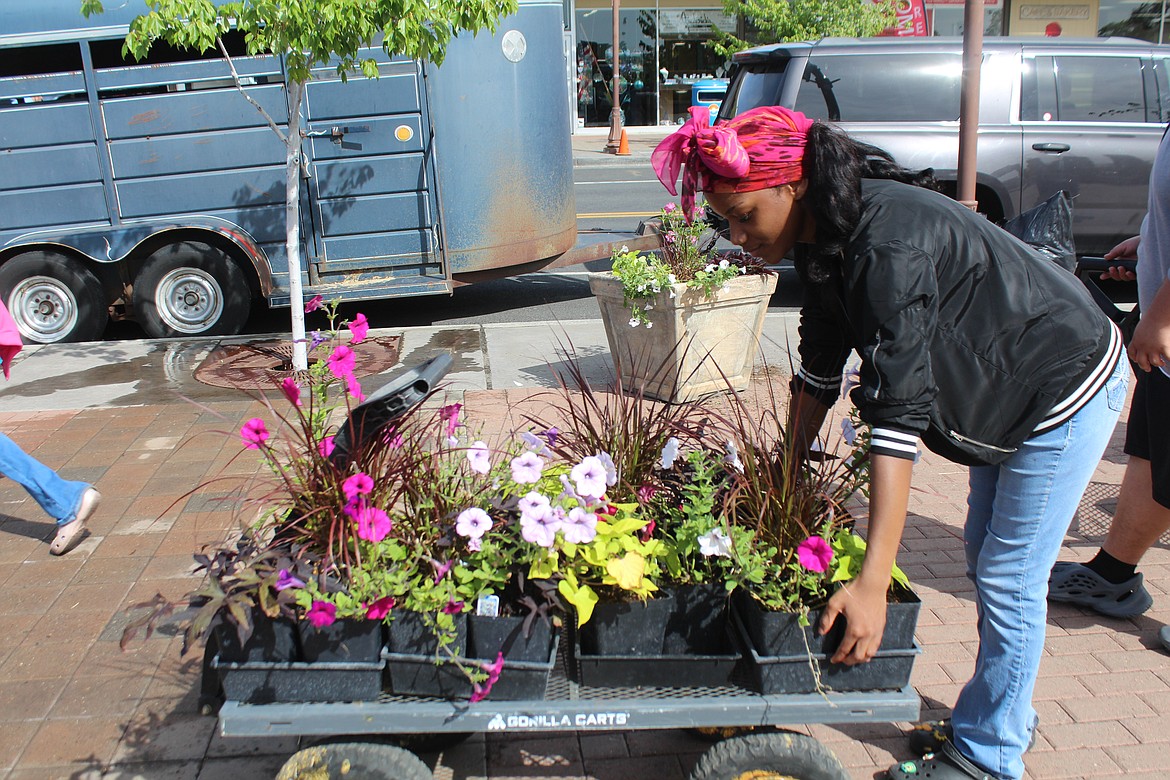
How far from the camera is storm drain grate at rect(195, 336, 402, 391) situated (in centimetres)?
619

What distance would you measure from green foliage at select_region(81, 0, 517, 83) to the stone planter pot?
1.69 m

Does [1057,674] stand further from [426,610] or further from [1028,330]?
[426,610]

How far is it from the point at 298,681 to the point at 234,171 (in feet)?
18.8

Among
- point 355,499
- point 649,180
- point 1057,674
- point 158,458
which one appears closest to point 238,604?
point 355,499

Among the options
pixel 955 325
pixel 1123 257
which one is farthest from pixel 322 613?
pixel 1123 257

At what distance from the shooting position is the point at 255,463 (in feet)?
15.6

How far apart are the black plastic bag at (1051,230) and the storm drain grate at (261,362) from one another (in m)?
4.14

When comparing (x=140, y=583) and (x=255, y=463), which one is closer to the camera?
(x=140, y=583)

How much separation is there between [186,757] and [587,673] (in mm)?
1305

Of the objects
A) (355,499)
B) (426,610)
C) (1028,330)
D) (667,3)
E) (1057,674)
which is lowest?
(1057,674)

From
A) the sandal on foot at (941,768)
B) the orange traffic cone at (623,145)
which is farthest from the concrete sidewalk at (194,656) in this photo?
the orange traffic cone at (623,145)

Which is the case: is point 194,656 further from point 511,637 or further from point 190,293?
point 190,293

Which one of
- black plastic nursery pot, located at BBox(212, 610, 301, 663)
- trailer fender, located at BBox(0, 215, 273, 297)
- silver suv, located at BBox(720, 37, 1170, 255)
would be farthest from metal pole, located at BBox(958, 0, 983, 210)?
trailer fender, located at BBox(0, 215, 273, 297)

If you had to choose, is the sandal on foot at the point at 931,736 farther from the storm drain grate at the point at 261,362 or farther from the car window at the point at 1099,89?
the car window at the point at 1099,89
